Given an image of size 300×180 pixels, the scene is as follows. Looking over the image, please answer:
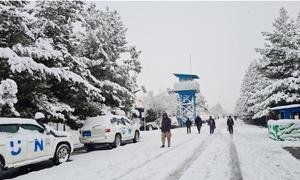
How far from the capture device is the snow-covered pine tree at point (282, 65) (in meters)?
29.7

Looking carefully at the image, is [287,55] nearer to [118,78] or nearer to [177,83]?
[118,78]

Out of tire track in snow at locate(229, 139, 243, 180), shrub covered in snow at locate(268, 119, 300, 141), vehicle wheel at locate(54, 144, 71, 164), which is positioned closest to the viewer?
tire track in snow at locate(229, 139, 243, 180)

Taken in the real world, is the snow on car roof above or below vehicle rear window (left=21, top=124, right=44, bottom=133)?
above

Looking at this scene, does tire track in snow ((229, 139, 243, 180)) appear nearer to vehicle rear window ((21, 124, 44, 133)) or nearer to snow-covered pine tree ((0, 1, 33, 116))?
vehicle rear window ((21, 124, 44, 133))

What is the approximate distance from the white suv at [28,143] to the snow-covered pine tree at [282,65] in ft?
68.3

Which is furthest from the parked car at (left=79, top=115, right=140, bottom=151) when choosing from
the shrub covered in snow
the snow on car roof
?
the shrub covered in snow

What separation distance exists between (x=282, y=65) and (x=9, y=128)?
25.9 m

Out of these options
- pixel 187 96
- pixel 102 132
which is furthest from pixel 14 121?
pixel 187 96

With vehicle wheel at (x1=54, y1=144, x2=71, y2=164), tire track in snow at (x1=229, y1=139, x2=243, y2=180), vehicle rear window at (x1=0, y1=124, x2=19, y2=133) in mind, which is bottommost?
tire track in snow at (x1=229, y1=139, x2=243, y2=180)

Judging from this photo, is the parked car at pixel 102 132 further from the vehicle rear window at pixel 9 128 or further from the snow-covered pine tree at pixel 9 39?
the vehicle rear window at pixel 9 128

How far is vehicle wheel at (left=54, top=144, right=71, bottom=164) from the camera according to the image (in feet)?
A: 45.8

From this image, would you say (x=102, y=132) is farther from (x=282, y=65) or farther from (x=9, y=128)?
(x=282, y=65)

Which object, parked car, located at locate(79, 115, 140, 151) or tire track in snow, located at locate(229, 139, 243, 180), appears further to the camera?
parked car, located at locate(79, 115, 140, 151)

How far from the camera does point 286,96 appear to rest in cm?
2983
